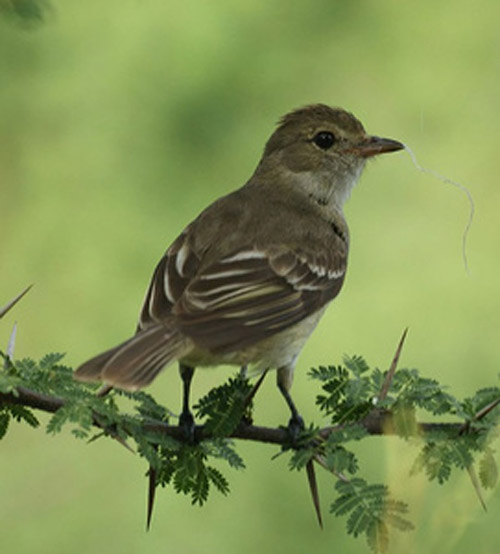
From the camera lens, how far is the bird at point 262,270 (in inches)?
149

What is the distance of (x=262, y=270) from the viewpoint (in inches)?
179

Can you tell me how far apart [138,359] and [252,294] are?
92 cm

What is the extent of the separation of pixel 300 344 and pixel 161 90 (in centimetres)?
461

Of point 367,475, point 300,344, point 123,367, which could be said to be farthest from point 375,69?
point 123,367

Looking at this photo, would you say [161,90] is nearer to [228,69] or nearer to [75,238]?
[228,69]

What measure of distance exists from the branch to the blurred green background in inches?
119

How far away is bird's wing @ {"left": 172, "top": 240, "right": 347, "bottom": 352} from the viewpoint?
389 centimetres

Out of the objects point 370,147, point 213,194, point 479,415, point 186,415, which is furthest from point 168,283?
point 213,194

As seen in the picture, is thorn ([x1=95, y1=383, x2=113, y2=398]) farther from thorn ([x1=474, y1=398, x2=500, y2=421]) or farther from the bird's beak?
the bird's beak

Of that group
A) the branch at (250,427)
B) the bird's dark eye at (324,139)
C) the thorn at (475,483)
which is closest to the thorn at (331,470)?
the branch at (250,427)

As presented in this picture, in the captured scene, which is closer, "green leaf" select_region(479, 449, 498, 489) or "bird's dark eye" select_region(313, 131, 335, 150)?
"green leaf" select_region(479, 449, 498, 489)

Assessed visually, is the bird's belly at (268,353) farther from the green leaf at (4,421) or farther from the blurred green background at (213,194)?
the blurred green background at (213,194)

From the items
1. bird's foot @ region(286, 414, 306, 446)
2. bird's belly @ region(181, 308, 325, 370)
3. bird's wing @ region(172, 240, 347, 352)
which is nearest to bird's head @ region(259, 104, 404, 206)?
bird's wing @ region(172, 240, 347, 352)

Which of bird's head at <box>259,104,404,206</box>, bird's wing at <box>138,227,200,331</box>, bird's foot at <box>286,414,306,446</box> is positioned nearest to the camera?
bird's foot at <box>286,414,306,446</box>
